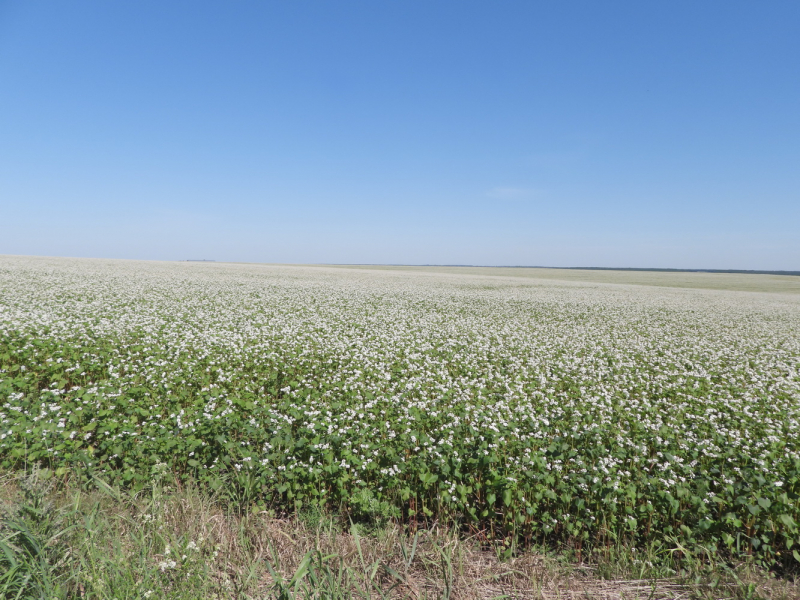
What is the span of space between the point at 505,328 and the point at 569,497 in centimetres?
1435

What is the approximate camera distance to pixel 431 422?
8164 mm

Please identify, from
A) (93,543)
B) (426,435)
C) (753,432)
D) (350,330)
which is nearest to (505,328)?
(350,330)

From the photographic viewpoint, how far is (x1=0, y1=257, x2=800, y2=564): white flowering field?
538cm

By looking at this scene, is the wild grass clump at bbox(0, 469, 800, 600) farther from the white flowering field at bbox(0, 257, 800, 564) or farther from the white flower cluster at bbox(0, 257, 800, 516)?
the white flower cluster at bbox(0, 257, 800, 516)

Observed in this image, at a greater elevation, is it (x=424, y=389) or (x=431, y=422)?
(x=424, y=389)

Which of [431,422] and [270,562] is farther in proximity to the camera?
[431,422]

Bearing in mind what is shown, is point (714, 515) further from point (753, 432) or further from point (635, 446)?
point (753, 432)

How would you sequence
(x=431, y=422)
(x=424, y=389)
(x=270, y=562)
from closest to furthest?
1. (x=270, y=562)
2. (x=431, y=422)
3. (x=424, y=389)

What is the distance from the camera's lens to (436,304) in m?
28.3

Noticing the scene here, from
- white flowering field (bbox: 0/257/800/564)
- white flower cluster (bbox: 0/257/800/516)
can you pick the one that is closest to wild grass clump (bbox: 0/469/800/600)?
white flowering field (bbox: 0/257/800/564)

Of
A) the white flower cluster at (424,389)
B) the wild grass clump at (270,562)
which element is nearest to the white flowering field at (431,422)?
the white flower cluster at (424,389)

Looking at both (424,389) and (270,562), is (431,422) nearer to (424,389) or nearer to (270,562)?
(424,389)

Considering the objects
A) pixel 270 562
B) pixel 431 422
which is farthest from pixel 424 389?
pixel 270 562

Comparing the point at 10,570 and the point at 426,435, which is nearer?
the point at 10,570
